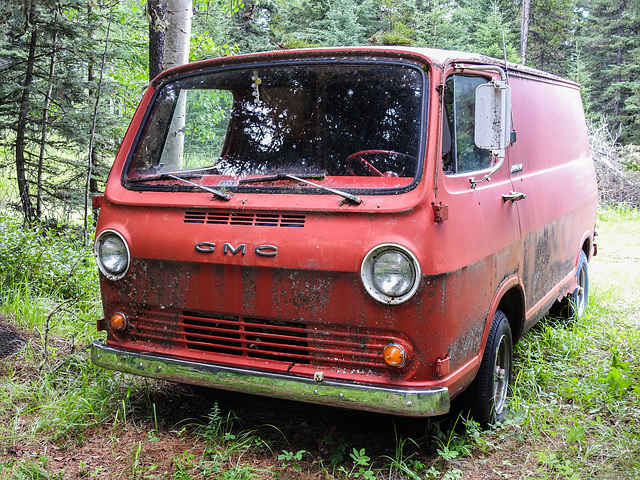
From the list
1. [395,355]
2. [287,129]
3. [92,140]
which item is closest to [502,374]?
[395,355]

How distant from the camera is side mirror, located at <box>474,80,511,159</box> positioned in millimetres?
3219

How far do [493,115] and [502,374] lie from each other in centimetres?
177

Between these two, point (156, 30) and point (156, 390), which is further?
point (156, 30)

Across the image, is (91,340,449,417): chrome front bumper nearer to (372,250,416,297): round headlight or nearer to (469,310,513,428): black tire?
(372,250,416,297): round headlight

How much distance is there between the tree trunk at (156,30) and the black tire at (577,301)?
182 inches

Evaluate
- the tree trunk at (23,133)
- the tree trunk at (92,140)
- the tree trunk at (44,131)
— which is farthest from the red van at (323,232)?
the tree trunk at (44,131)

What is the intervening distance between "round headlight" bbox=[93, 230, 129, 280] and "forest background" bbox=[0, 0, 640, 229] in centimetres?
165

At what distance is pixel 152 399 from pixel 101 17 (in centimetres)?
624

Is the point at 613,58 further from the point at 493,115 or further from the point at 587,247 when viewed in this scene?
the point at 493,115

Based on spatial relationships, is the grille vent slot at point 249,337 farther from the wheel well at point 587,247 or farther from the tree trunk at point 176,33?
the wheel well at point 587,247

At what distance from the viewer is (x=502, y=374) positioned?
4086mm

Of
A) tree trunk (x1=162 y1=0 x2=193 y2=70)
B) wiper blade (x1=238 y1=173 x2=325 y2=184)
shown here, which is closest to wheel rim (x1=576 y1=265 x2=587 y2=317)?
wiper blade (x1=238 y1=173 x2=325 y2=184)

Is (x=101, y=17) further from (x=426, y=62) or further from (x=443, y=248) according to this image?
(x=443, y=248)

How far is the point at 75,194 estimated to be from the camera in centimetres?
923
